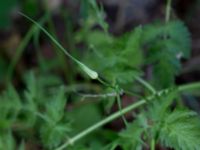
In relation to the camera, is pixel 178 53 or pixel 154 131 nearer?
pixel 154 131

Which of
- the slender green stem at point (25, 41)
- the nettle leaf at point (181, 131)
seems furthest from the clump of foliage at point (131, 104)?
the slender green stem at point (25, 41)

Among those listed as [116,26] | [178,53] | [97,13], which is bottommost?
[178,53]

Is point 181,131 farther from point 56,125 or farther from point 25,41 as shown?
point 25,41

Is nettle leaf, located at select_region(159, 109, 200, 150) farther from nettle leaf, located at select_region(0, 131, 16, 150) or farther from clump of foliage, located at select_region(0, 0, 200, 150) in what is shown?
nettle leaf, located at select_region(0, 131, 16, 150)

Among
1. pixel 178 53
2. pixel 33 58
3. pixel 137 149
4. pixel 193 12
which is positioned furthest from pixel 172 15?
pixel 33 58

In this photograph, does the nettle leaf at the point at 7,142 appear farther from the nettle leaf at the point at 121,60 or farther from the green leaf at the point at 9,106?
the nettle leaf at the point at 121,60

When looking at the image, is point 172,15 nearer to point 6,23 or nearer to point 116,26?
point 116,26

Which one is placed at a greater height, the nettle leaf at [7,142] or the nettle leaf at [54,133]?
the nettle leaf at [7,142]
